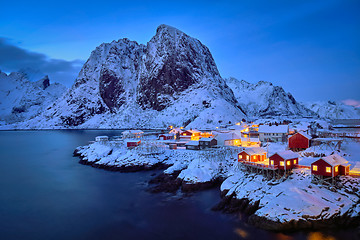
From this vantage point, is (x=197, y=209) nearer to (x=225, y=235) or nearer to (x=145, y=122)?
(x=225, y=235)

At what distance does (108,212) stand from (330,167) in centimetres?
2682

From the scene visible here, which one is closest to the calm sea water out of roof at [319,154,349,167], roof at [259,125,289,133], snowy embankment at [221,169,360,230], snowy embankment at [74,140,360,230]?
snowy embankment at [221,169,360,230]

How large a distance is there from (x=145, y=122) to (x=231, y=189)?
488 ft

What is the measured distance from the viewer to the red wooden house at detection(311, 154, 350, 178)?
2689 cm

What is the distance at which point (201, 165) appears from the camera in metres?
40.8

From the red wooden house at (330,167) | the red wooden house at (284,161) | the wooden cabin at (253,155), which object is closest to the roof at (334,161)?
the red wooden house at (330,167)

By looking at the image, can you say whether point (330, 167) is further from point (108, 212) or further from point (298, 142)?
point (108, 212)

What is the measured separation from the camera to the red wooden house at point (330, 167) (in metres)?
26.9

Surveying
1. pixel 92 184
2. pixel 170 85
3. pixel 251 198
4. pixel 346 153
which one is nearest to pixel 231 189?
pixel 251 198

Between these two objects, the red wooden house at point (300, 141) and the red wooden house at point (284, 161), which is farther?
the red wooden house at point (300, 141)

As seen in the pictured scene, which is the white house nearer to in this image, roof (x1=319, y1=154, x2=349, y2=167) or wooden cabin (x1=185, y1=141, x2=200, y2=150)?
wooden cabin (x1=185, y1=141, x2=200, y2=150)

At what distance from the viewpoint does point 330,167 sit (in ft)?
88.4

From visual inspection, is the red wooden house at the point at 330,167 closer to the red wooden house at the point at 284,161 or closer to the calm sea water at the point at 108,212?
the red wooden house at the point at 284,161

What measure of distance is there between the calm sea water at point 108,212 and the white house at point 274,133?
103 ft
